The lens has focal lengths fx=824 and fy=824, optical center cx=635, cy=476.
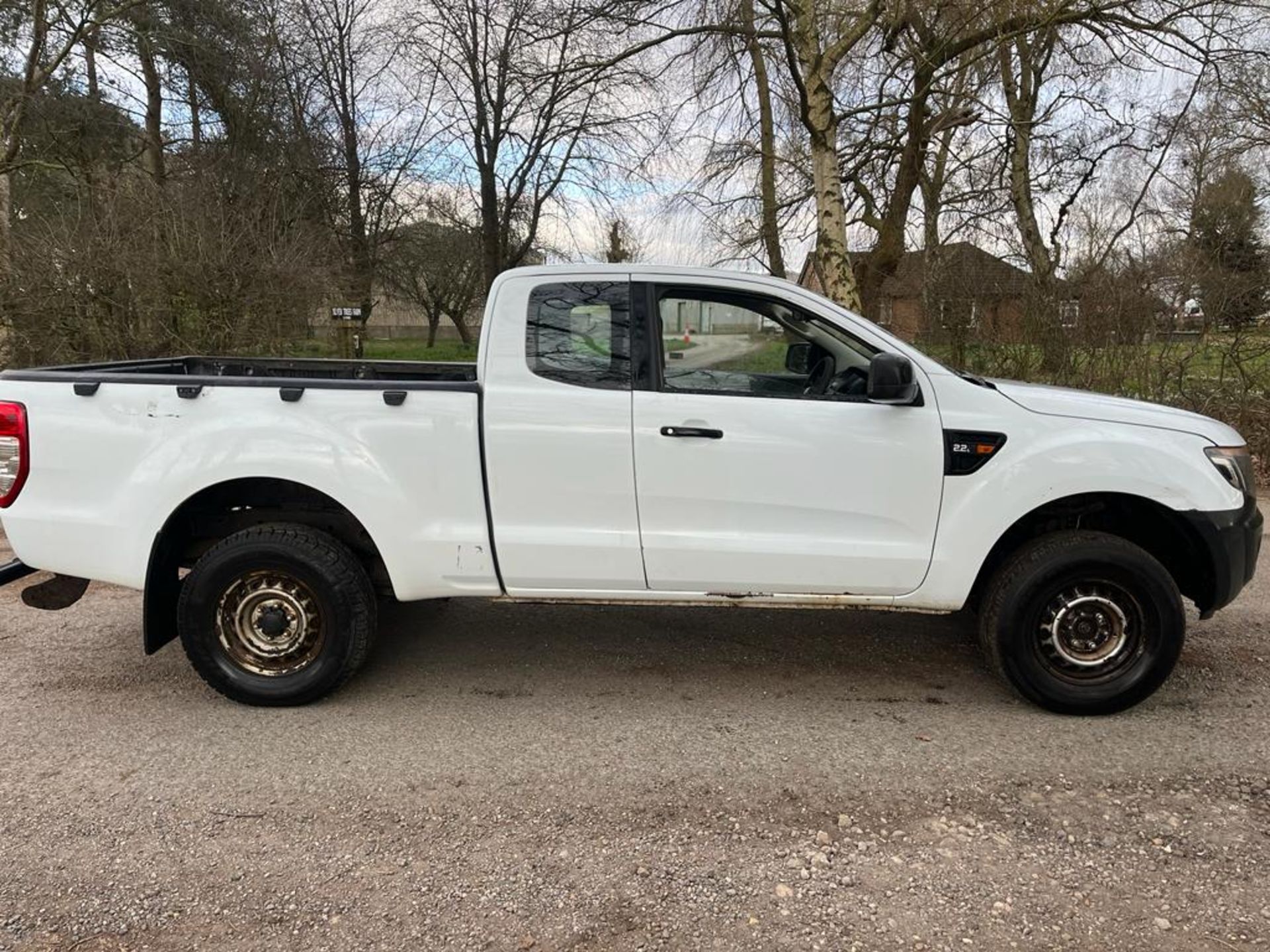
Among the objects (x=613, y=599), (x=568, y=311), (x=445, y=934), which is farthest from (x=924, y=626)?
(x=445, y=934)

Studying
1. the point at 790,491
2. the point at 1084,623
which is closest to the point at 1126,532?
the point at 1084,623

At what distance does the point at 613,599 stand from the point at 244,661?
170 centimetres

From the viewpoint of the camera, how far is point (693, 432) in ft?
11.6

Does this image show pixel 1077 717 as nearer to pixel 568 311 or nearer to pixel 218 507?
pixel 568 311

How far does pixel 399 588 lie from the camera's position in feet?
12.2

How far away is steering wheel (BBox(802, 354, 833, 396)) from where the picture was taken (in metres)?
3.76

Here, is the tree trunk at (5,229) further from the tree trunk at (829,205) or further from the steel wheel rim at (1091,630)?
the steel wheel rim at (1091,630)

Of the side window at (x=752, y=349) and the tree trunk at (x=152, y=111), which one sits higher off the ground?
the tree trunk at (x=152, y=111)

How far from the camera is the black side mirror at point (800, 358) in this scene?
399 cm

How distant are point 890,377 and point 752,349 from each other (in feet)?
2.59

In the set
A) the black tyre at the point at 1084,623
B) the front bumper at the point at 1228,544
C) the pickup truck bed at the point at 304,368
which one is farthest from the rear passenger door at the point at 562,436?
the front bumper at the point at 1228,544

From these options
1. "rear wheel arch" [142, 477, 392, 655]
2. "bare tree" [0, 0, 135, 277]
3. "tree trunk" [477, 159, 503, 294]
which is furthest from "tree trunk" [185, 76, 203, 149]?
"rear wheel arch" [142, 477, 392, 655]

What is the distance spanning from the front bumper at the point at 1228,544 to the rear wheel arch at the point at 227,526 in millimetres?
3626

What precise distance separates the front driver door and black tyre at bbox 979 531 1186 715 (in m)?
0.44
